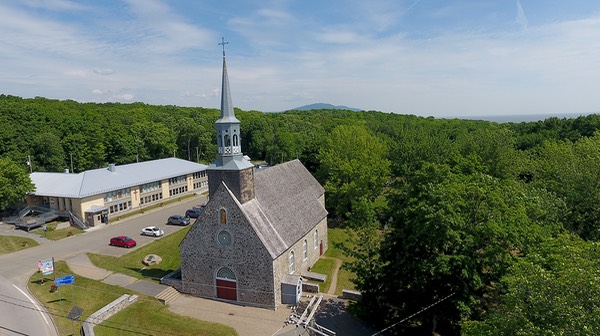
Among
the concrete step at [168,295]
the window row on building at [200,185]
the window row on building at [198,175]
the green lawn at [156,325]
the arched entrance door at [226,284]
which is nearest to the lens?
the green lawn at [156,325]

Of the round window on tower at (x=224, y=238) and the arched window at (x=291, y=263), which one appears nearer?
the round window on tower at (x=224, y=238)

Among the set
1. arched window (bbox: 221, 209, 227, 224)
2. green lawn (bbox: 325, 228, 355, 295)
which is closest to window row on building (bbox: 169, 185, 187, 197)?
green lawn (bbox: 325, 228, 355, 295)

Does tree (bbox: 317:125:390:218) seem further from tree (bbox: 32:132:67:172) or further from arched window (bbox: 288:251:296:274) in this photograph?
tree (bbox: 32:132:67:172)

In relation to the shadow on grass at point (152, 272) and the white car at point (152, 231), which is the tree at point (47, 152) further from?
the shadow on grass at point (152, 272)

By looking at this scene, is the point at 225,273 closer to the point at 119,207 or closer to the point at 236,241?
the point at 236,241

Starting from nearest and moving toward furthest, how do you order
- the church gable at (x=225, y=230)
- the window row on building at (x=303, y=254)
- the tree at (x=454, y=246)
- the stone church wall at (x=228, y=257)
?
1. the tree at (x=454, y=246)
2. the stone church wall at (x=228, y=257)
3. the church gable at (x=225, y=230)
4. the window row on building at (x=303, y=254)

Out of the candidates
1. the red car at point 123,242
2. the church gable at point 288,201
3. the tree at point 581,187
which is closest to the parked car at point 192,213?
the red car at point 123,242
